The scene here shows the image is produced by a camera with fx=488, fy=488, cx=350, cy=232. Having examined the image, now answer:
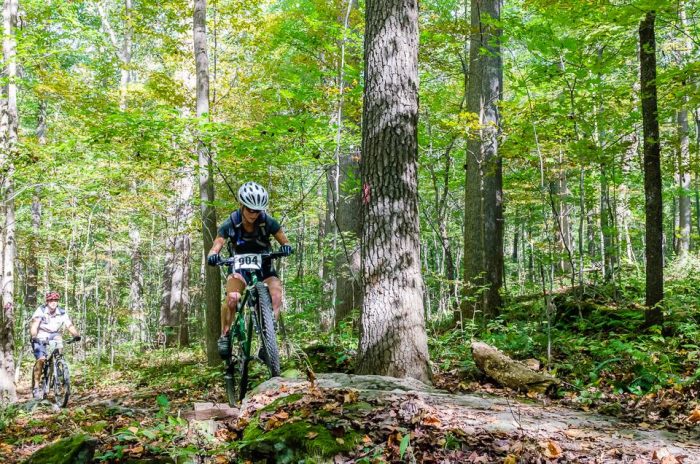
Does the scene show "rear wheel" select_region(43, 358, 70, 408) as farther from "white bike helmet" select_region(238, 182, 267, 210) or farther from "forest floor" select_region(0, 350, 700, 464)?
"white bike helmet" select_region(238, 182, 267, 210)

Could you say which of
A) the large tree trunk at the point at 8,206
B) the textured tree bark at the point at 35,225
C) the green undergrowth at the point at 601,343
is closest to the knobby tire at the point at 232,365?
the green undergrowth at the point at 601,343

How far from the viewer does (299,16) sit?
1217cm

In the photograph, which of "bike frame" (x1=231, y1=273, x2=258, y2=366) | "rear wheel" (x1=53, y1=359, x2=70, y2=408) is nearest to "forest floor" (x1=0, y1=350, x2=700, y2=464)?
"bike frame" (x1=231, y1=273, x2=258, y2=366)

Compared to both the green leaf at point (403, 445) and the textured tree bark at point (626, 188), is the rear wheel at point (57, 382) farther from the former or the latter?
the textured tree bark at point (626, 188)

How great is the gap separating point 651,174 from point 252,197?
6.12 meters

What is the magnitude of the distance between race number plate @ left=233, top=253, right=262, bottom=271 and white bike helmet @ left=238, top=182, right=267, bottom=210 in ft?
1.63

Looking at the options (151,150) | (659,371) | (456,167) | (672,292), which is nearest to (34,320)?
(151,150)

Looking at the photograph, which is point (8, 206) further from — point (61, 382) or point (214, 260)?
point (214, 260)

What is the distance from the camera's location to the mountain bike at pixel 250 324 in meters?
4.73

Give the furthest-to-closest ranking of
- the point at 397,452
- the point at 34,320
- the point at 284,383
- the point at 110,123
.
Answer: the point at 34,320
the point at 110,123
the point at 284,383
the point at 397,452

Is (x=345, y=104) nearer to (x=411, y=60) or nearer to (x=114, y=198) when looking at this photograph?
(x=411, y=60)

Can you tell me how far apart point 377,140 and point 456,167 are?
47.5 ft

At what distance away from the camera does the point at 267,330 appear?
470 centimetres

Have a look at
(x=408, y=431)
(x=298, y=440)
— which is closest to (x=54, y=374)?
(x=298, y=440)
